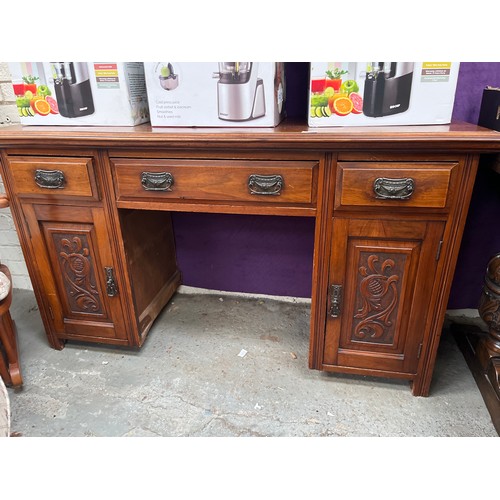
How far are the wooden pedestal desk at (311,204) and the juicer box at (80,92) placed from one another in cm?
8

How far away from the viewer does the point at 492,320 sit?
1.28 m

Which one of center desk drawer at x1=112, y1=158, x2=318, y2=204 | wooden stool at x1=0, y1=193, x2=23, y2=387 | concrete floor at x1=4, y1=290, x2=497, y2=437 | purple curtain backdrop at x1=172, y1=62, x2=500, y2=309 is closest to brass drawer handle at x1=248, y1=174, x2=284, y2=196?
center desk drawer at x1=112, y1=158, x2=318, y2=204

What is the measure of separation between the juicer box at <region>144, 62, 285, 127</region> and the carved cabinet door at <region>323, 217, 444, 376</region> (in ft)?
1.44

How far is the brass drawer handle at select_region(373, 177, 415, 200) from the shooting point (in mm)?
1049

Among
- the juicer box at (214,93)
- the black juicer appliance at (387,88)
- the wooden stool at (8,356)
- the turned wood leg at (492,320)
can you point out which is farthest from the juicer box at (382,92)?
the wooden stool at (8,356)

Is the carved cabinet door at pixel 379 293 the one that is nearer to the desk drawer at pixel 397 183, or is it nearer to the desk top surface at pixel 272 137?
the desk drawer at pixel 397 183

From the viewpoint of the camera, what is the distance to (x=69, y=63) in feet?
3.98

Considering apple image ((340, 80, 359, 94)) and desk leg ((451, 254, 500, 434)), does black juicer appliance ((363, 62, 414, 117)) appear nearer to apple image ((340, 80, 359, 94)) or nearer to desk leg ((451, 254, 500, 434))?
apple image ((340, 80, 359, 94))

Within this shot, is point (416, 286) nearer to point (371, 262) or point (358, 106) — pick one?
point (371, 262)

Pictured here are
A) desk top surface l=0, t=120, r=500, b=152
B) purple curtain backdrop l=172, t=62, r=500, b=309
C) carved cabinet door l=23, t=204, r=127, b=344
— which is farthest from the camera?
purple curtain backdrop l=172, t=62, r=500, b=309

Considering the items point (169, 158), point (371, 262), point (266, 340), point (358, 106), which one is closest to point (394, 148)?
point (358, 106)

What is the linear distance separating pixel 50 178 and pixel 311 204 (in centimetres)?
86

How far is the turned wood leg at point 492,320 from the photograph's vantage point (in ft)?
4.07

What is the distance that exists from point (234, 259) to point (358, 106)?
970 mm
